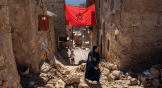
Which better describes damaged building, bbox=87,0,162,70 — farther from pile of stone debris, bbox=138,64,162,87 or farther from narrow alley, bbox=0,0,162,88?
pile of stone debris, bbox=138,64,162,87

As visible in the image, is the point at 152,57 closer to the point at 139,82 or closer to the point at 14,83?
the point at 139,82

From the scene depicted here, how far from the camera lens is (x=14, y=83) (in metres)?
2.03

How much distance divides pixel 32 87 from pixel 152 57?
4564 millimetres

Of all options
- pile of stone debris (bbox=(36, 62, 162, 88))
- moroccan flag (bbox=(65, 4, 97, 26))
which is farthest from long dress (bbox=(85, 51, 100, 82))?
moroccan flag (bbox=(65, 4, 97, 26))

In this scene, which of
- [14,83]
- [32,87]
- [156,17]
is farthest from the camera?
[156,17]

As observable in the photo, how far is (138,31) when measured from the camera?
4770mm

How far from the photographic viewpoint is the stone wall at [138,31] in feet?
15.1

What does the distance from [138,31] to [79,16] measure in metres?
4.40

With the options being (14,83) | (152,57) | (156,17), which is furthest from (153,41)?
(14,83)

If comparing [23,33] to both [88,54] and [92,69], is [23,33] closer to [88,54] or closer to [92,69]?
[88,54]

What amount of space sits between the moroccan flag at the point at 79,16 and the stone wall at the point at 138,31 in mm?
3221

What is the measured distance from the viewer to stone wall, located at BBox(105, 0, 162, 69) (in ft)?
15.1

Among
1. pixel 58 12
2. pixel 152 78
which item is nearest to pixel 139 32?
pixel 152 78

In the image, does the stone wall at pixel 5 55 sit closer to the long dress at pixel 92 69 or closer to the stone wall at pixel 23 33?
the stone wall at pixel 23 33
